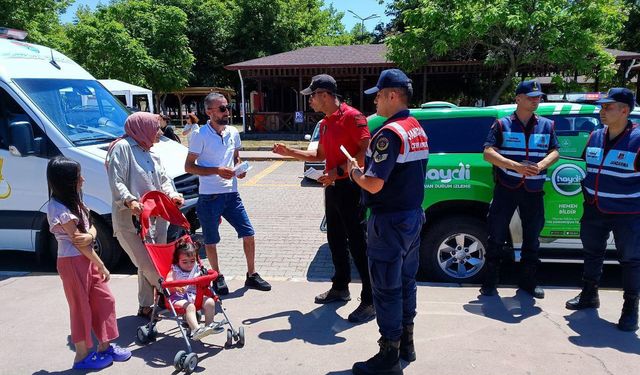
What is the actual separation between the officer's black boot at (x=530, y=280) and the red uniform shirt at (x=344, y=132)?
205 cm

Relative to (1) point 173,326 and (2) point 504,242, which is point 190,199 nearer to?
(1) point 173,326

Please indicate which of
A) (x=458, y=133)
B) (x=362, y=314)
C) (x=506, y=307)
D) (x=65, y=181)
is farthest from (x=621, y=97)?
(x=65, y=181)

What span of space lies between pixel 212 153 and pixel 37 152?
2.10 meters

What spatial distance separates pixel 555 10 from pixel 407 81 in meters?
14.6

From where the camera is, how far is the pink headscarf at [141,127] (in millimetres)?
3928

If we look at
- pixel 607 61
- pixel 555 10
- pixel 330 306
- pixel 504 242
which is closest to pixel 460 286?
pixel 504 242

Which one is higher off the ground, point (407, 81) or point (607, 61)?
point (607, 61)

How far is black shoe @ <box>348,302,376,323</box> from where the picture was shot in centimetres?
421

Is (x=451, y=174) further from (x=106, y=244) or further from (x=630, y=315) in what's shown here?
(x=106, y=244)

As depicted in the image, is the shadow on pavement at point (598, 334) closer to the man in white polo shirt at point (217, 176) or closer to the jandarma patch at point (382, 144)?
the jandarma patch at point (382, 144)

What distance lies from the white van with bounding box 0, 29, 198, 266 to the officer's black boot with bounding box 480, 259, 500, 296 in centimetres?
344

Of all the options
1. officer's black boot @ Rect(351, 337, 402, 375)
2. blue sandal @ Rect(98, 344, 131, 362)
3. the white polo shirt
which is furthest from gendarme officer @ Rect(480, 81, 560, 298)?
blue sandal @ Rect(98, 344, 131, 362)

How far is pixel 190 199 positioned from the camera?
592 centimetres

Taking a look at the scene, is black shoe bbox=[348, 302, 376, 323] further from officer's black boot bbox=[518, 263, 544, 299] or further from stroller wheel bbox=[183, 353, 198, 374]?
officer's black boot bbox=[518, 263, 544, 299]
